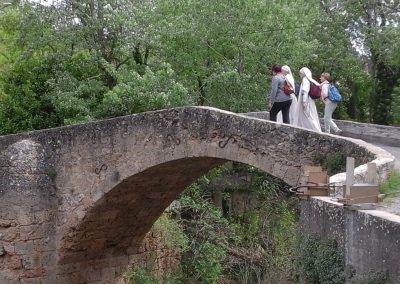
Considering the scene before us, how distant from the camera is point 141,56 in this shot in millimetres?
15172

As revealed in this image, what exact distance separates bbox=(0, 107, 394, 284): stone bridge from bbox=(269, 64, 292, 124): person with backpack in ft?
2.12

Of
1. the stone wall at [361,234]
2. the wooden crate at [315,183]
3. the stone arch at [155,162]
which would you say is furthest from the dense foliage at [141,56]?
the stone wall at [361,234]

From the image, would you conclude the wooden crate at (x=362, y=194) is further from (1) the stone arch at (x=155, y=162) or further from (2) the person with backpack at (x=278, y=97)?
(2) the person with backpack at (x=278, y=97)

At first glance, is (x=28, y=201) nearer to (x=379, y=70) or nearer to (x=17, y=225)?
(x=17, y=225)

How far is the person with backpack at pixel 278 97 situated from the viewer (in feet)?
31.8

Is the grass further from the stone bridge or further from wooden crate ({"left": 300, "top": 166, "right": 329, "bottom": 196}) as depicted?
the stone bridge

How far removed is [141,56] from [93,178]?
183 inches

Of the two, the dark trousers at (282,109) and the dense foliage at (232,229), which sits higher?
the dark trousers at (282,109)

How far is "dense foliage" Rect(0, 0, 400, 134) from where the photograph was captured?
13562 mm

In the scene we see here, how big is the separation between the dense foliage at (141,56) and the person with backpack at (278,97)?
126 inches

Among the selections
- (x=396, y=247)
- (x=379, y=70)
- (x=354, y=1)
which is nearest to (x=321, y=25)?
(x=354, y=1)

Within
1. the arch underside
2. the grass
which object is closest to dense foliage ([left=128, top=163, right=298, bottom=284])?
the arch underside

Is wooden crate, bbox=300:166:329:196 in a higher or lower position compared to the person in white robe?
lower

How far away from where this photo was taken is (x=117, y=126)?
10656 mm
